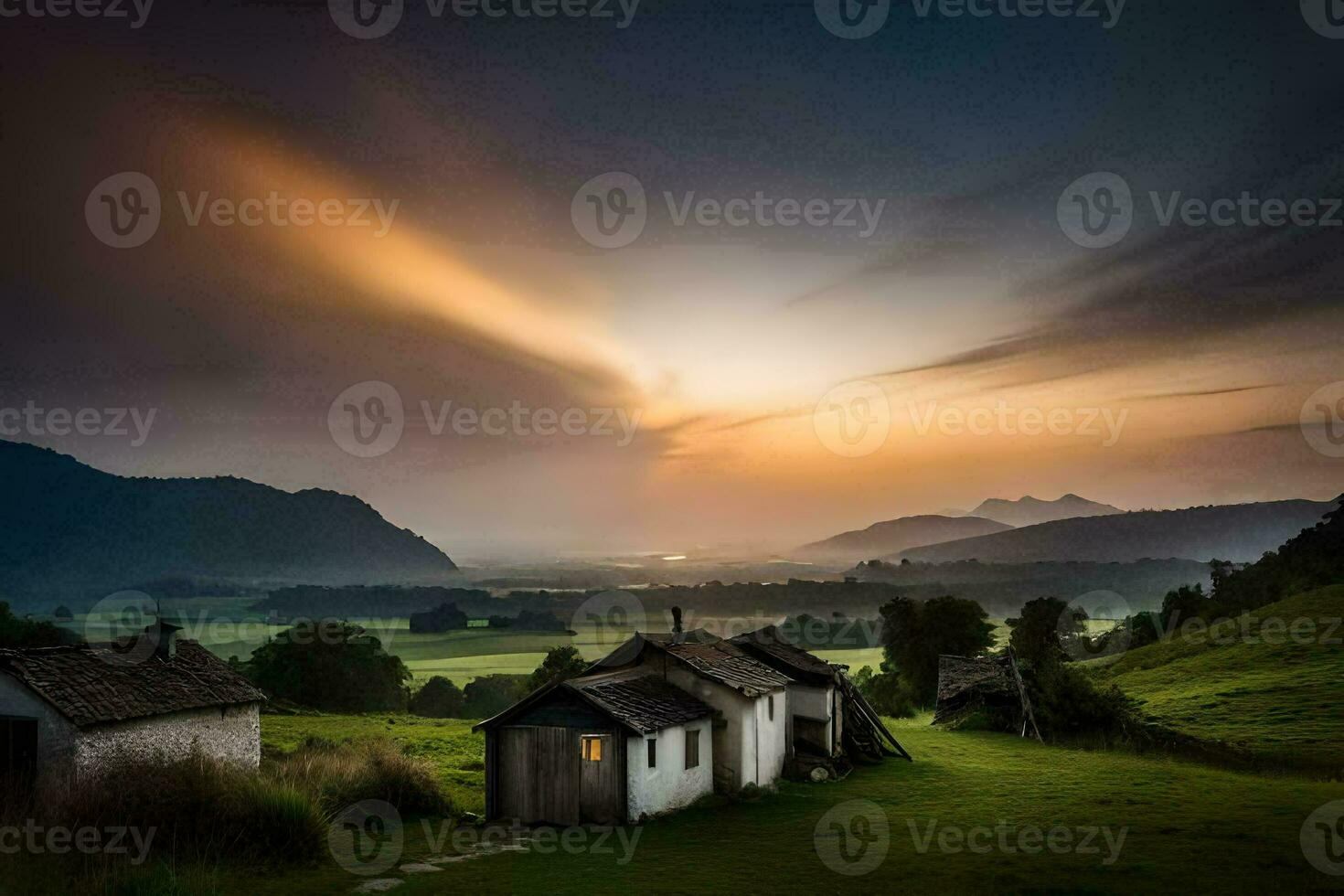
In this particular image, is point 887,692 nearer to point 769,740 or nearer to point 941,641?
Result: point 941,641

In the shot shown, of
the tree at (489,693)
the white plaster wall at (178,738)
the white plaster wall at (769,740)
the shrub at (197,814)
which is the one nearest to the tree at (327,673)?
the tree at (489,693)

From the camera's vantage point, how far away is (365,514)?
7013 inches

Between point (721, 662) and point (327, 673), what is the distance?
4199 cm

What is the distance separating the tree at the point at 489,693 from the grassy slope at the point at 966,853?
3310 cm

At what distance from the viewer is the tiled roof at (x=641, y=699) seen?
24716 millimetres

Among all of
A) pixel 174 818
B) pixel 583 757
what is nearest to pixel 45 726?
pixel 174 818

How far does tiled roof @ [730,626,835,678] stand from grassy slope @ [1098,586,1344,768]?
64.5 feet

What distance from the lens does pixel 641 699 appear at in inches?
1038

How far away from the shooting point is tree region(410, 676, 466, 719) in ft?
226

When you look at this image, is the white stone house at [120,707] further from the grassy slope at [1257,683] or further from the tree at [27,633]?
the grassy slope at [1257,683]

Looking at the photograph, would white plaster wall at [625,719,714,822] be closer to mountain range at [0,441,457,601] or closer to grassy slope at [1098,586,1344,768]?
grassy slope at [1098,586,1344,768]

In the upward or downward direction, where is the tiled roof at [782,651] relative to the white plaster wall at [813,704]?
upward

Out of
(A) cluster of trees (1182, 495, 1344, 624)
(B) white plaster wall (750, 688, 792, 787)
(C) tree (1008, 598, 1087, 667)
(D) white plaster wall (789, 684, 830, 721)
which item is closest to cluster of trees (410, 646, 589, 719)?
(D) white plaster wall (789, 684, 830, 721)

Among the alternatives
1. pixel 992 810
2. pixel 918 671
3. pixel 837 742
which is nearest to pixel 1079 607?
pixel 918 671
